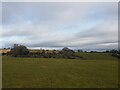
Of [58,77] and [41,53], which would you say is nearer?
[58,77]

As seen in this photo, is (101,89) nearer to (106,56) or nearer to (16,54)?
(106,56)

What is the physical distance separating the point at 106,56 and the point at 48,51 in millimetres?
20948

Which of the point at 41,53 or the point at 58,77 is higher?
the point at 41,53

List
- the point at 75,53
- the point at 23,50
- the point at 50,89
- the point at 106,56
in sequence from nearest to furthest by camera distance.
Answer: the point at 50,89
the point at 106,56
the point at 75,53
the point at 23,50

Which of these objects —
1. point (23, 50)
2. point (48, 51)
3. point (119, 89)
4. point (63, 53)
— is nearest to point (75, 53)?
point (63, 53)

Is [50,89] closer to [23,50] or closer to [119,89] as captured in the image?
[119,89]

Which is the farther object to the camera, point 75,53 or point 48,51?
point 48,51

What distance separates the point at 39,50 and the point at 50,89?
50964 mm

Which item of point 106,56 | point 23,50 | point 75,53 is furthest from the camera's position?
point 23,50

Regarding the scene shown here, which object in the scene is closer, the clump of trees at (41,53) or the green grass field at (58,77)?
the green grass field at (58,77)

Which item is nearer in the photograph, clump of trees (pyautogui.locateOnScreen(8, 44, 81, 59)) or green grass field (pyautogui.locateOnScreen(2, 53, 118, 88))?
green grass field (pyautogui.locateOnScreen(2, 53, 118, 88))

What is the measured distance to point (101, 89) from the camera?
Result: 10609 mm

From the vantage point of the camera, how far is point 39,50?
61.1 m

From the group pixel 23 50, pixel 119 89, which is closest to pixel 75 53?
pixel 23 50
